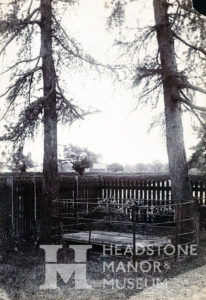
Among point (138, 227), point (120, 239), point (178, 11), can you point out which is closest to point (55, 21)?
point (178, 11)

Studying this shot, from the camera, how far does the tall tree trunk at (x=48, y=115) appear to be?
1013cm

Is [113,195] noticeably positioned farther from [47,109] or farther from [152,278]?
[152,278]

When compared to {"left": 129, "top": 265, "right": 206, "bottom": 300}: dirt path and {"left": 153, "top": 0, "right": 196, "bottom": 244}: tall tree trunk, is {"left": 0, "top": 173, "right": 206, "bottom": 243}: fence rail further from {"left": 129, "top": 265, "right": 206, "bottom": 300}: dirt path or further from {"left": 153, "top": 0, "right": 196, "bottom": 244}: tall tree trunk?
{"left": 129, "top": 265, "right": 206, "bottom": 300}: dirt path

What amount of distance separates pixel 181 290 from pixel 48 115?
5.65m

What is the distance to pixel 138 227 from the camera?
491 inches

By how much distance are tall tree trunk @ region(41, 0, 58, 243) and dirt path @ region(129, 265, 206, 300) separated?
4280 mm

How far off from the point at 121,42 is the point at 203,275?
5.86 metres
